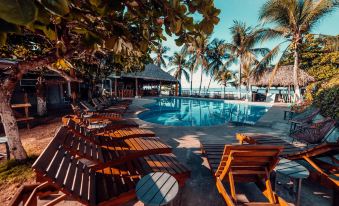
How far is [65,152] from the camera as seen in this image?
8.02 feet

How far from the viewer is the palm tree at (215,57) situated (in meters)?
28.1

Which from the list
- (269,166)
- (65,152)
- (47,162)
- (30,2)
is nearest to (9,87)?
(65,152)

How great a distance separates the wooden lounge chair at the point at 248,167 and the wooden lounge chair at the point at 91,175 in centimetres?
62

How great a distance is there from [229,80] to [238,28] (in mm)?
11614

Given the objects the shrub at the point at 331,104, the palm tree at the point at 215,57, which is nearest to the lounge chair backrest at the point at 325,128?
the shrub at the point at 331,104

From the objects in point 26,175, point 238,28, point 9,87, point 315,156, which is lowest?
point 26,175

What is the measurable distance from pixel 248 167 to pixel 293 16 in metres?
11.6

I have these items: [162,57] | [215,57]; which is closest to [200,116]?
[215,57]

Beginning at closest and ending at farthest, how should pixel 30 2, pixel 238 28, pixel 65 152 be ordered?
pixel 30 2
pixel 65 152
pixel 238 28

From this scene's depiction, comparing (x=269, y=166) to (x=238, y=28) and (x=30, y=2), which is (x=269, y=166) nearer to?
(x=30, y=2)

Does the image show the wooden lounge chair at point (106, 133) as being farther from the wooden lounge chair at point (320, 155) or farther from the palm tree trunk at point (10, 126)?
the wooden lounge chair at point (320, 155)

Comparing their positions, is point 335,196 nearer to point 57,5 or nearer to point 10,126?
point 57,5

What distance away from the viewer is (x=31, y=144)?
5.04 meters

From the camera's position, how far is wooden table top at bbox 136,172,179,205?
1.86 metres
